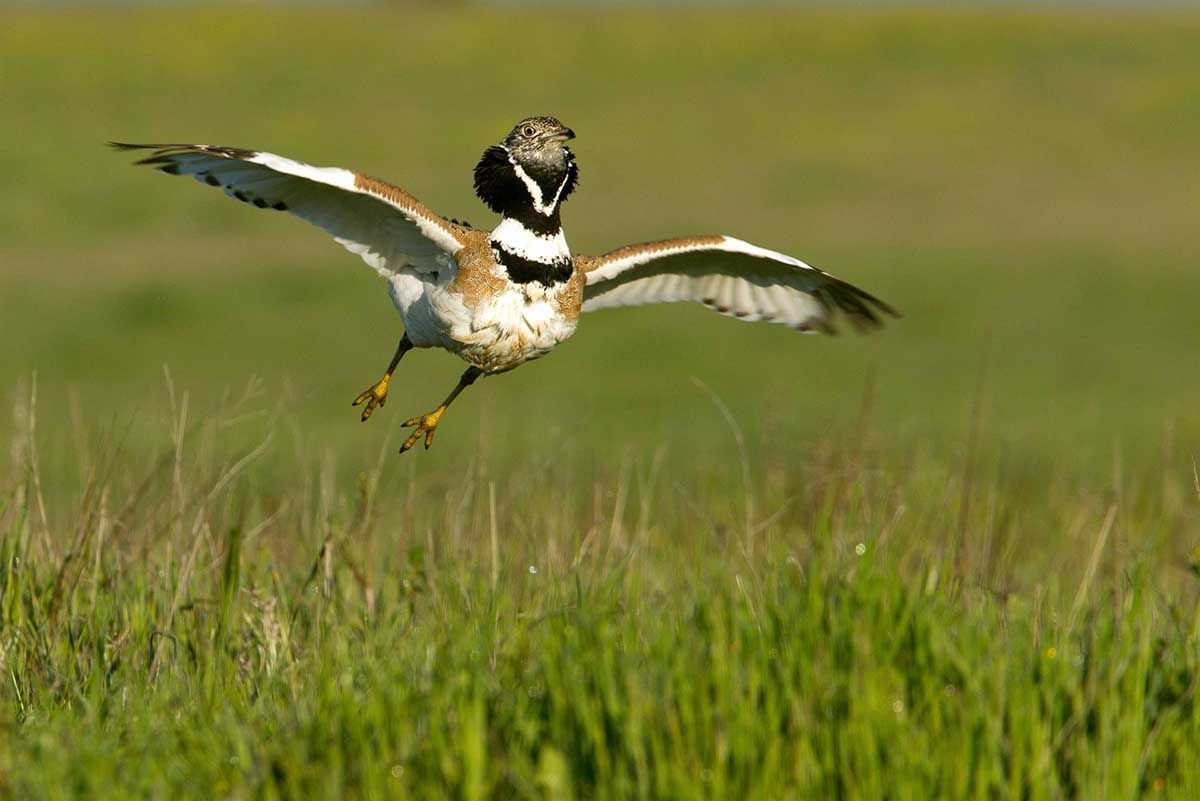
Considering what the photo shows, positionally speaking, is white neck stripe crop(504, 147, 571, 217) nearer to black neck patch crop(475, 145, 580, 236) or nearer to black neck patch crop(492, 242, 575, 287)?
black neck patch crop(475, 145, 580, 236)

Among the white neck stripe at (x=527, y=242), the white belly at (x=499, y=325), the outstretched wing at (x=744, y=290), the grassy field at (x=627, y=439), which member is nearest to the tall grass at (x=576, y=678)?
the grassy field at (x=627, y=439)

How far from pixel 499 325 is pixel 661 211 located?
3212 centimetres

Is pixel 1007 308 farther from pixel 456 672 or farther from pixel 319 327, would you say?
pixel 456 672

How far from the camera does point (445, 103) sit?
5253 cm

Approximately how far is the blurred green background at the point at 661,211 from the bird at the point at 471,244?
656 millimetres

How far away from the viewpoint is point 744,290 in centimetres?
848

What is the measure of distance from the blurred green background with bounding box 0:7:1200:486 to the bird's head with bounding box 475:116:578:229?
3.61ft

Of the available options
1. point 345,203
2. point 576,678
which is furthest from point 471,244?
point 576,678

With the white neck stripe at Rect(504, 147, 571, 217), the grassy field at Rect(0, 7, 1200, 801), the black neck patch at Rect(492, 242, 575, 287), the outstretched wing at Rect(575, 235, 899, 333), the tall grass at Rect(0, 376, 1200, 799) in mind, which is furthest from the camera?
the outstretched wing at Rect(575, 235, 899, 333)

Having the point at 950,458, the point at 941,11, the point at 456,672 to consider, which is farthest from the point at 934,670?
the point at 941,11

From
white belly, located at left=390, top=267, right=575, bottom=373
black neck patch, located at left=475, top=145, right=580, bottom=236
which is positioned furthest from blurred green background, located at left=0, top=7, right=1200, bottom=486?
black neck patch, located at left=475, top=145, right=580, bottom=236

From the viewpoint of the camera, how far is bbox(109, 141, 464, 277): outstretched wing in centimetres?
652

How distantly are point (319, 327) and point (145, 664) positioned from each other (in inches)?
897

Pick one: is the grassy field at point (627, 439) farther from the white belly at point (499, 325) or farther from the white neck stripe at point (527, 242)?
the white neck stripe at point (527, 242)
